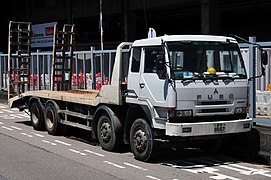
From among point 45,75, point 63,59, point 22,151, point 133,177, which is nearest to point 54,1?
point 45,75

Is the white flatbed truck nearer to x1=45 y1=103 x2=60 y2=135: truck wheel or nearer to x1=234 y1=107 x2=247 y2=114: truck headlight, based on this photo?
x1=234 y1=107 x2=247 y2=114: truck headlight

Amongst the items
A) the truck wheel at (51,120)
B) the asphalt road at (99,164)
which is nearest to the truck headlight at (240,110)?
the asphalt road at (99,164)

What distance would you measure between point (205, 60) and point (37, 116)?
22.4 feet

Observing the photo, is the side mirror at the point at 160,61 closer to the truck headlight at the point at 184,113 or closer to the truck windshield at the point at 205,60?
the truck windshield at the point at 205,60

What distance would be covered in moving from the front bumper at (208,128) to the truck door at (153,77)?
553 mm

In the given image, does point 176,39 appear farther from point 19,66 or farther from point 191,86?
point 19,66

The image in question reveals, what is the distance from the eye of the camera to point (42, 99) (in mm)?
14680

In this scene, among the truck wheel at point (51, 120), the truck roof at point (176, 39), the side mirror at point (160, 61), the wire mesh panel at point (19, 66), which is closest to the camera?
the side mirror at point (160, 61)

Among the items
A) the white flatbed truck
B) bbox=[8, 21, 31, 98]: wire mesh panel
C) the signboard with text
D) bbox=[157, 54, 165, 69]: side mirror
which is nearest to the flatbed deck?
bbox=[8, 21, 31, 98]: wire mesh panel

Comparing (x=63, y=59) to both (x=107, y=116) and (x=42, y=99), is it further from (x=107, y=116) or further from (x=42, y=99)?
(x=107, y=116)

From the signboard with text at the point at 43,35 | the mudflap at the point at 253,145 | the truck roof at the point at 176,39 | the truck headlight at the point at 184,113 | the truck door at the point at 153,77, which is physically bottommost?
the mudflap at the point at 253,145

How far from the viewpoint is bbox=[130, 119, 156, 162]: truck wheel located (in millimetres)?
9586

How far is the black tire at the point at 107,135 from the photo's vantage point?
10836 millimetres

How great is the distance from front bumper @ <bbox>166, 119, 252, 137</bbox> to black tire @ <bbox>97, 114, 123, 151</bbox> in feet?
6.78
